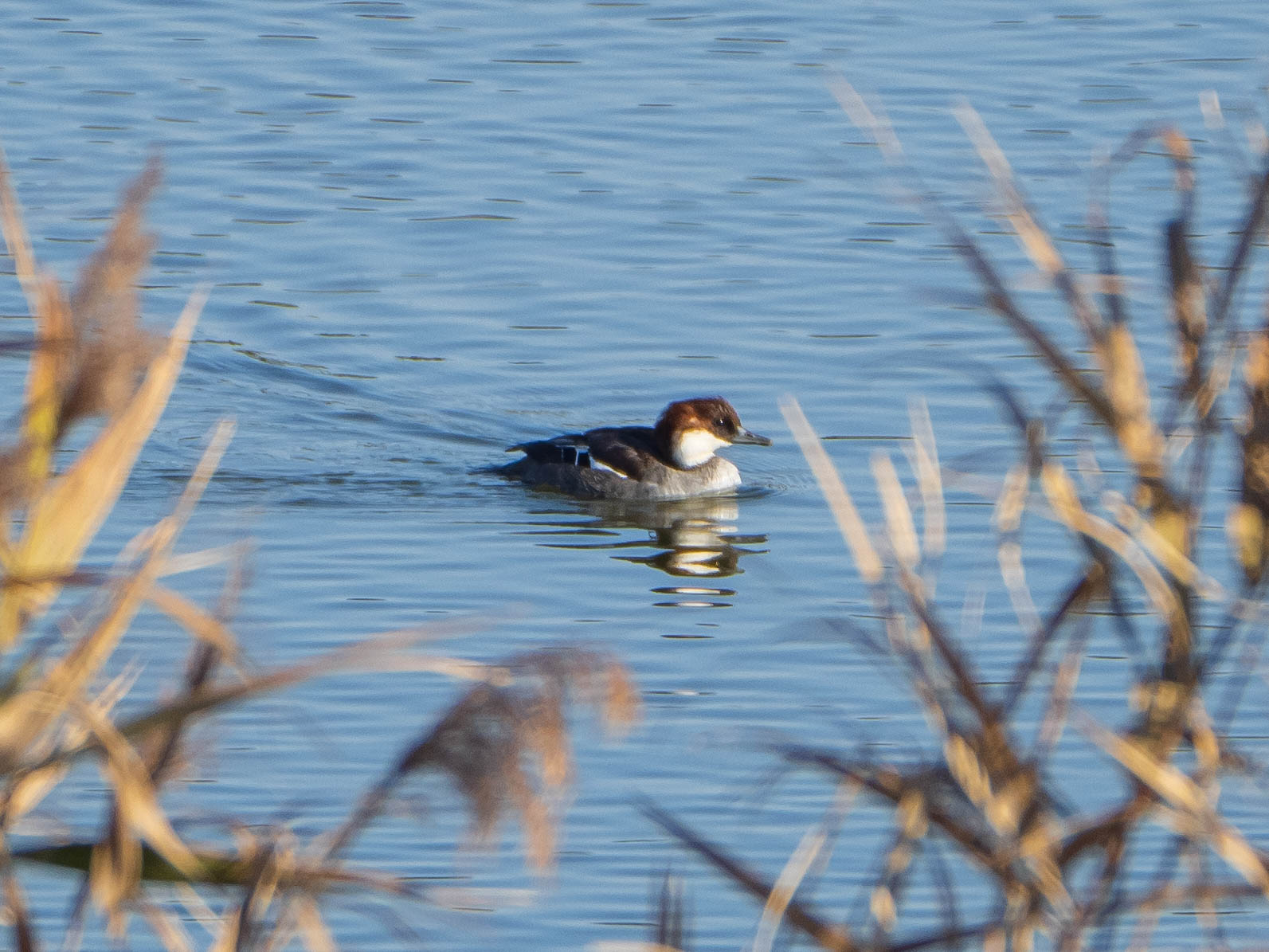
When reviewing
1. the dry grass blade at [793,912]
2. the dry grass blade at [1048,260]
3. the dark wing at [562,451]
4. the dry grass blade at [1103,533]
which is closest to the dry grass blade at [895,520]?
the dry grass blade at [1103,533]

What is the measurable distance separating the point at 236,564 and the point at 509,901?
2.53 feet

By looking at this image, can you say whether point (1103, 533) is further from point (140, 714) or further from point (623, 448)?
point (623, 448)

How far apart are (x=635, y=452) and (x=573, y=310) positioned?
1.88 meters

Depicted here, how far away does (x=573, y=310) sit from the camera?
44.7 ft

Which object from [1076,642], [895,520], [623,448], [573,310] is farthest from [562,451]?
[895,520]

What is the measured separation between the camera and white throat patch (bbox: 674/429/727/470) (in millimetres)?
11867

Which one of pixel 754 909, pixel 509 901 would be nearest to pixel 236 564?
pixel 509 901

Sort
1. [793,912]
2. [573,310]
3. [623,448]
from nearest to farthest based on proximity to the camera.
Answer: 1. [793,912]
2. [623,448]
3. [573,310]

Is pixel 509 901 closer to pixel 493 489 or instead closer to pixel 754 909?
pixel 754 909

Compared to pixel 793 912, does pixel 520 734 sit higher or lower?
higher

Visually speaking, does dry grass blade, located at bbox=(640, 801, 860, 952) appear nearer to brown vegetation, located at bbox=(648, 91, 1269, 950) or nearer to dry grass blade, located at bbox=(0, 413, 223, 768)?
brown vegetation, located at bbox=(648, 91, 1269, 950)

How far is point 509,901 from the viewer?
3330 millimetres

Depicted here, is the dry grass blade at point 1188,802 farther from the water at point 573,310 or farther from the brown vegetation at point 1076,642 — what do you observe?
the water at point 573,310

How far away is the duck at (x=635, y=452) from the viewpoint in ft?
38.9
